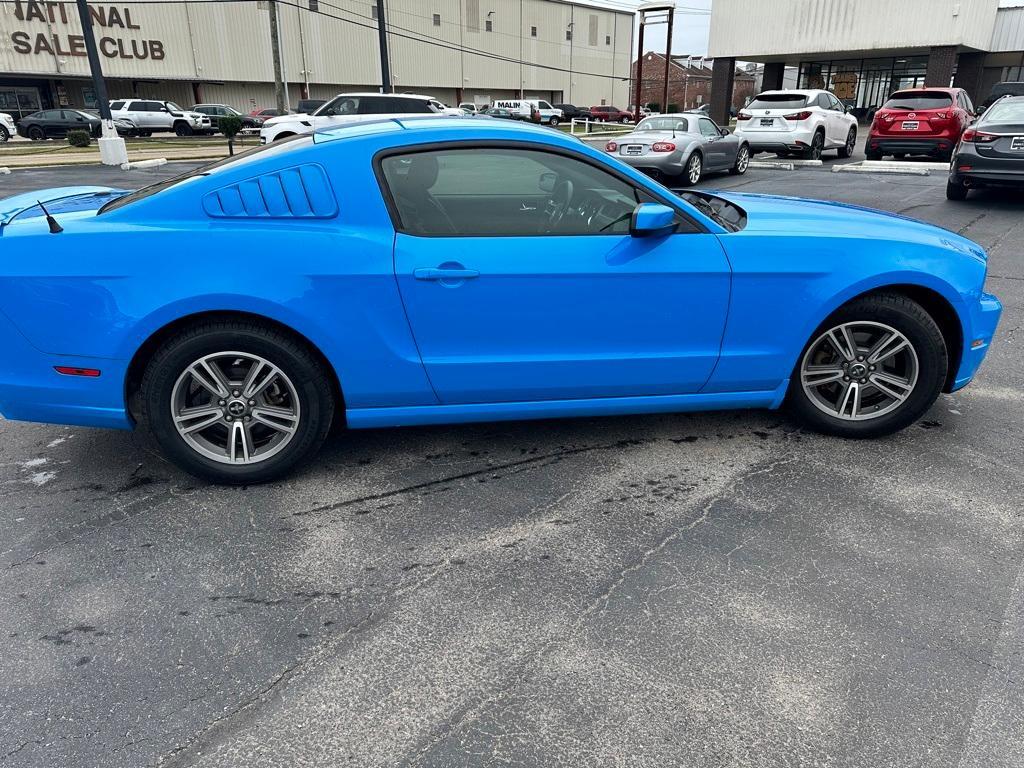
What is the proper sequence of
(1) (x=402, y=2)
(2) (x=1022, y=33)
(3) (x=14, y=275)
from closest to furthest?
(3) (x=14, y=275), (2) (x=1022, y=33), (1) (x=402, y=2)

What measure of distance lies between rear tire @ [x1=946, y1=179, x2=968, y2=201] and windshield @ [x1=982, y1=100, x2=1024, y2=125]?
88 cm

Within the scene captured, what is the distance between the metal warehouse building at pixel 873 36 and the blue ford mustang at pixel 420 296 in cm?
3150

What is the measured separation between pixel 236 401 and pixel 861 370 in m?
2.93

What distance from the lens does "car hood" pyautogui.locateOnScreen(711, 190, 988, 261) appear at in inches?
140

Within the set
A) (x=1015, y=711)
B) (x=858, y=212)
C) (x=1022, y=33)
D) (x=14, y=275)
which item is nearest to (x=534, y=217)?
(x=858, y=212)

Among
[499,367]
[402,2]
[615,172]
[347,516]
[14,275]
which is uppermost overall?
[402,2]

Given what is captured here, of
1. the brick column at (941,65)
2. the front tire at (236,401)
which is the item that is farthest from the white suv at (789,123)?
the front tire at (236,401)

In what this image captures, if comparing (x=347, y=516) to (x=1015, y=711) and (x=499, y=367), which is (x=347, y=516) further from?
(x=1015, y=711)

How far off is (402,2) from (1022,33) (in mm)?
37294

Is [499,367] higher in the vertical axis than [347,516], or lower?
higher

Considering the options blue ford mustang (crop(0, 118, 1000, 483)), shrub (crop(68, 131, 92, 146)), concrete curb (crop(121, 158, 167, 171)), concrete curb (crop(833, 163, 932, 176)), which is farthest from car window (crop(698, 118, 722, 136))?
shrub (crop(68, 131, 92, 146))

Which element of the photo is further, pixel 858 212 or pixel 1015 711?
pixel 858 212

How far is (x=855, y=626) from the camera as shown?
2.48m

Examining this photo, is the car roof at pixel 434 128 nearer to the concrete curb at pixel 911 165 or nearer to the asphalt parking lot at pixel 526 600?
the asphalt parking lot at pixel 526 600
